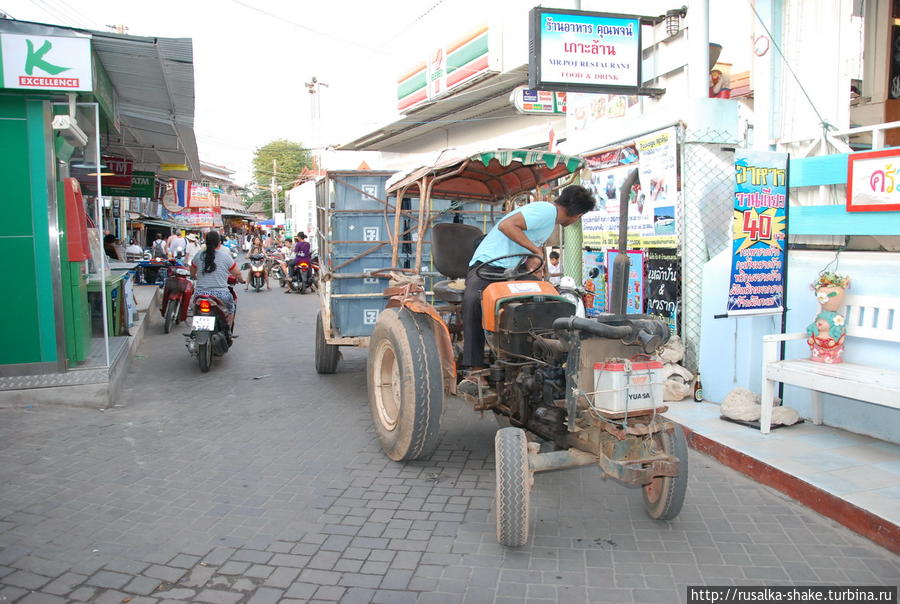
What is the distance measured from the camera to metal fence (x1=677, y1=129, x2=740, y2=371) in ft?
22.3

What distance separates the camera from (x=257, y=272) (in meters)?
20.3

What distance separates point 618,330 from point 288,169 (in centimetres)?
6822

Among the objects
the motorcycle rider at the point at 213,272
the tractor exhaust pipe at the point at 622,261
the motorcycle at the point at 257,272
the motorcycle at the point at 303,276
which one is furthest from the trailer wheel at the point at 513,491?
the motorcycle at the point at 257,272

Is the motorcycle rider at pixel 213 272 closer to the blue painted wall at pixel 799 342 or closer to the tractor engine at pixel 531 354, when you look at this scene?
the tractor engine at pixel 531 354

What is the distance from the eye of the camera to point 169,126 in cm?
1043

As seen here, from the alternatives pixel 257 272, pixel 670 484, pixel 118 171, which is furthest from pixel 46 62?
pixel 257 272

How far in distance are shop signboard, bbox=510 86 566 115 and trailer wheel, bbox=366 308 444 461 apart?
728 centimetres

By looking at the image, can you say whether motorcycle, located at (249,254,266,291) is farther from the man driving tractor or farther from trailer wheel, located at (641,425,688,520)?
trailer wheel, located at (641,425,688,520)

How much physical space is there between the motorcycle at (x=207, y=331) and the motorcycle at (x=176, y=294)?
9.79 ft

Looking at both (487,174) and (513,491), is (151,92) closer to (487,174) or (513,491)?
(487,174)

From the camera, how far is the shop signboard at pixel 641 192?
7004 mm

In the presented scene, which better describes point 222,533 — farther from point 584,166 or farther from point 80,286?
point 80,286

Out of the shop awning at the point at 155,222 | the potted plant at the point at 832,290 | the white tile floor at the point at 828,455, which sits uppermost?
the shop awning at the point at 155,222

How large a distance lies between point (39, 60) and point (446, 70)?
34.2 ft
